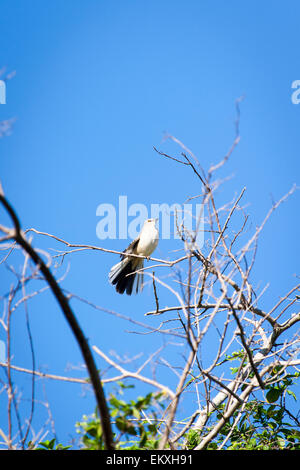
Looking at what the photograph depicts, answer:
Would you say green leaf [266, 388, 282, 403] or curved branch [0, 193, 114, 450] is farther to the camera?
green leaf [266, 388, 282, 403]

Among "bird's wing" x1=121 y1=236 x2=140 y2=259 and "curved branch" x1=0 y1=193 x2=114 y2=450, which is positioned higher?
"bird's wing" x1=121 y1=236 x2=140 y2=259

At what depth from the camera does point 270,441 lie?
315cm

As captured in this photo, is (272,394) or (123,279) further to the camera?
(123,279)

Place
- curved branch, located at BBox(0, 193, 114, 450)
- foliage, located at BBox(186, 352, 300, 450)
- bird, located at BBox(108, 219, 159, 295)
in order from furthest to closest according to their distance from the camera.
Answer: bird, located at BBox(108, 219, 159, 295) < foliage, located at BBox(186, 352, 300, 450) < curved branch, located at BBox(0, 193, 114, 450)

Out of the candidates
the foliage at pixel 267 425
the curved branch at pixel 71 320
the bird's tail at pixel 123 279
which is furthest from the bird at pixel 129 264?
the curved branch at pixel 71 320

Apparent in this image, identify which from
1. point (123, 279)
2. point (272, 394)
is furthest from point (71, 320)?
point (123, 279)

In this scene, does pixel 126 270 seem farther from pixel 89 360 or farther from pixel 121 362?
pixel 89 360

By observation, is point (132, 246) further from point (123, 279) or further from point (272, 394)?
point (272, 394)

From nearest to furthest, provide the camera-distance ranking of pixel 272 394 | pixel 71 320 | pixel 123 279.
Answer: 1. pixel 71 320
2. pixel 272 394
3. pixel 123 279

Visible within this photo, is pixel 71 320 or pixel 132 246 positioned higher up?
pixel 132 246

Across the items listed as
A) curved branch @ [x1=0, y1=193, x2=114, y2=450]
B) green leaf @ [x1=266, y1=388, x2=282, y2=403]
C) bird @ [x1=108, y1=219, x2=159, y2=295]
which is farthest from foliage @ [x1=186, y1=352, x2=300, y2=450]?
bird @ [x1=108, y1=219, x2=159, y2=295]

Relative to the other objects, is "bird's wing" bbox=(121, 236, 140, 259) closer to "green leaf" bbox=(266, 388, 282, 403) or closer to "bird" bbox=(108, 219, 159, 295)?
"bird" bbox=(108, 219, 159, 295)
